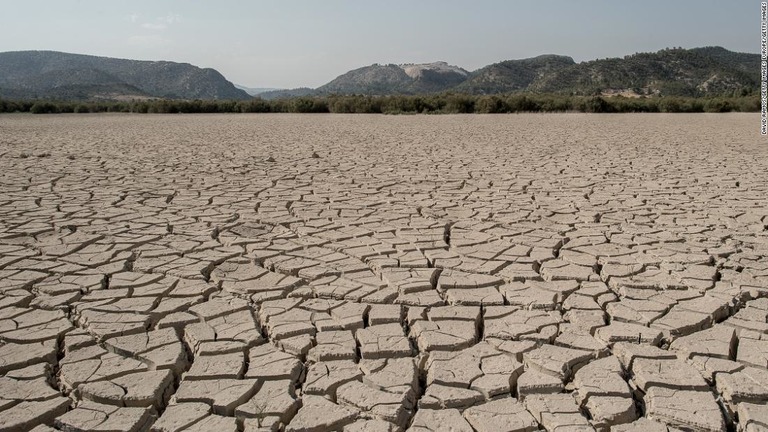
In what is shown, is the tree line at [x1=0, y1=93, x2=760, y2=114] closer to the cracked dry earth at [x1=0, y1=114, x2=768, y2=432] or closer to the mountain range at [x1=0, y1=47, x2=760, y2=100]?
the mountain range at [x1=0, y1=47, x2=760, y2=100]

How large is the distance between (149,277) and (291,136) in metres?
9.81

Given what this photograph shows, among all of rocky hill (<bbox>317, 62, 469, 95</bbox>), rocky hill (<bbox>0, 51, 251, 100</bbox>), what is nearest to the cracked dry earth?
rocky hill (<bbox>0, 51, 251, 100</bbox>)

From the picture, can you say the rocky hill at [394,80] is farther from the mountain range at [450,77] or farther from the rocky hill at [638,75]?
the rocky hill at [638,75]

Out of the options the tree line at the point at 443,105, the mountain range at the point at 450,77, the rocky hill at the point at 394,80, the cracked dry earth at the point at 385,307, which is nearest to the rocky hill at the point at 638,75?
the mountain range at the point at 450,77

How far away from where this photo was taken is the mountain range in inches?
1754

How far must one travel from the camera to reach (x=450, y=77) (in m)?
111

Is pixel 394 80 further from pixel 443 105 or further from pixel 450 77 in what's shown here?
pixel 443 105

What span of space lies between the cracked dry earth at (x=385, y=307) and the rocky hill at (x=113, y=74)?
8084 cm

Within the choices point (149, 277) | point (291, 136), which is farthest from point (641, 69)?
point (149, 277)

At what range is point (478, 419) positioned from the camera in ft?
5.81

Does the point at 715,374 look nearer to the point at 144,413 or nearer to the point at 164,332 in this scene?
the point at 144,413

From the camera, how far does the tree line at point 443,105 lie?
894 inches

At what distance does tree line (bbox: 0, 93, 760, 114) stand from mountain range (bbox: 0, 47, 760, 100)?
25.4ft

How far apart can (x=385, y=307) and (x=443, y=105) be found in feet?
75.7
